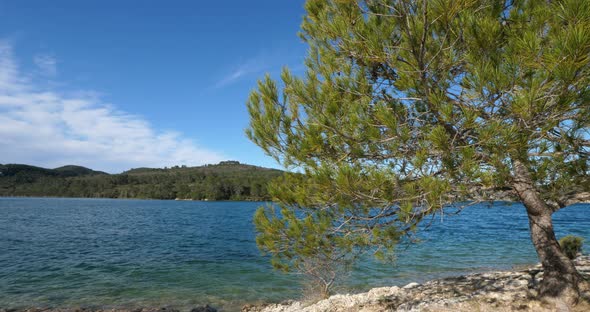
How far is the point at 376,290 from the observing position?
9.11 meters

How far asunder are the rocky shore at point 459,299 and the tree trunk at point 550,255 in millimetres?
177

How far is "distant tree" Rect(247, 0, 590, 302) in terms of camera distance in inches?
122

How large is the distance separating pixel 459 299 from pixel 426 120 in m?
4.22

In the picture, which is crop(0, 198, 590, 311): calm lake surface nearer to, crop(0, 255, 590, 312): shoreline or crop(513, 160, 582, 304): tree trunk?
crop(0, 255, 590, 312): shoreline

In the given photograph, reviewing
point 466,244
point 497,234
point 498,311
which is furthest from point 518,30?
point 497,234

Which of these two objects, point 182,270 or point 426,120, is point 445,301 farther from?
point 182,270

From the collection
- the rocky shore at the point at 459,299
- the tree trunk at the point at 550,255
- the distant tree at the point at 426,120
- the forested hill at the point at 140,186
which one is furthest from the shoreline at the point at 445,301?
the forested hill at the point at 140,186

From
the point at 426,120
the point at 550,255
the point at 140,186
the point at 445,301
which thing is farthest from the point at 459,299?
the point at 140,186

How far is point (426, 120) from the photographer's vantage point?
14.2 ft

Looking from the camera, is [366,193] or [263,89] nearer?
[366,193]

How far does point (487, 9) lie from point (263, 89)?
113 inches

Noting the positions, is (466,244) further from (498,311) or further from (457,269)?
(498,311)

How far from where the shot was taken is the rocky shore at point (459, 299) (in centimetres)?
564

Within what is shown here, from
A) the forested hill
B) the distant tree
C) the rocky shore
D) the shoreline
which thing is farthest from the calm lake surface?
the forested hill
